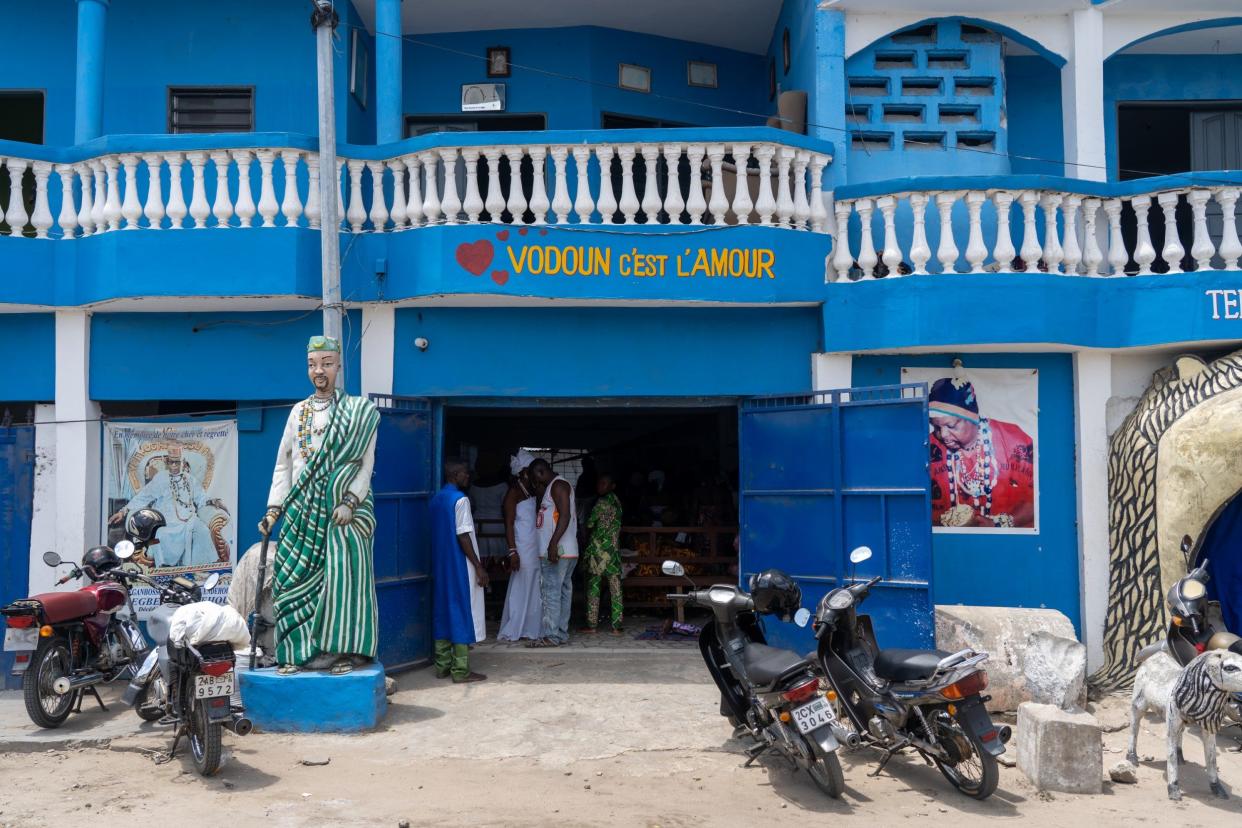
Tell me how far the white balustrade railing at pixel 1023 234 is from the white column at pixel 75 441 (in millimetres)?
5799

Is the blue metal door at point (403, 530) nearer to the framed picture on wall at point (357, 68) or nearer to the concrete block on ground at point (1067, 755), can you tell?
the framed picture on wall at point (357, 68)

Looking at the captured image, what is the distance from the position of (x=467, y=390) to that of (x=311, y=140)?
7.07 feet

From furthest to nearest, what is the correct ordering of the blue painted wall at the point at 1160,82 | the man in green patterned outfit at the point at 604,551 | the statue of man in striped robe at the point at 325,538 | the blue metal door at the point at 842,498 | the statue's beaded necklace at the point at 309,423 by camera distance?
the blue painted wall at the point at 1160,82, the man in green patterned outfit at the point at 604,551, the blue metal door at the point at 842,498, the statue's beaded necklace at the point at 309,423, the statue of man in striped robe at the point at 325,538

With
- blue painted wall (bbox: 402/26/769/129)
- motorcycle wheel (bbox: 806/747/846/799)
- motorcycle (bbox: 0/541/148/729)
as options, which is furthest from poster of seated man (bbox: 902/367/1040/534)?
motorcycle (bbox: 0/541/148/729)

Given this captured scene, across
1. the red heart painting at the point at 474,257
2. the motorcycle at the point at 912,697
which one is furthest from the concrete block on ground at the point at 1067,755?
the red heart painting at the point at 474,257

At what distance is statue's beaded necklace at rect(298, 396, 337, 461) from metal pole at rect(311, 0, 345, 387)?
1.40 ft

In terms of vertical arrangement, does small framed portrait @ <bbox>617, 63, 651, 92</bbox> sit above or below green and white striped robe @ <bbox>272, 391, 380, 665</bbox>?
above

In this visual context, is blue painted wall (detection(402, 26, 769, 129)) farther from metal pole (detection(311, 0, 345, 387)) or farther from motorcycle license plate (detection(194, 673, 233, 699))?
motorcycle license plate (detection(194, 673, 233, 699))

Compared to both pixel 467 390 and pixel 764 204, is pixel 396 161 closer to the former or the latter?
pixel 467 390

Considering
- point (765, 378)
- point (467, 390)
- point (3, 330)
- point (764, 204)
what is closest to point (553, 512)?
point (467, 390)

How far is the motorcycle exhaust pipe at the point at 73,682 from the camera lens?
21.6 feet

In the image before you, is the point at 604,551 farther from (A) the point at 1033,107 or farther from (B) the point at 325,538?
(A) the point at 1033,107

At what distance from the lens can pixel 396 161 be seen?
8.10m

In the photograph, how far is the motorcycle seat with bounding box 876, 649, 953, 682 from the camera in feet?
17.4
